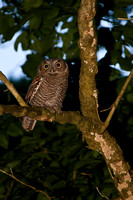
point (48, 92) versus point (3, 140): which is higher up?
point (3, 140)

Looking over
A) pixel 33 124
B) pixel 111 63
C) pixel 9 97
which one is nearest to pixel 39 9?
pixel 111 63

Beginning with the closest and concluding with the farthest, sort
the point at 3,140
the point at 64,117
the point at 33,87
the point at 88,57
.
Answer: the point at 88,57
the point at 64,117
the point at 3,140
the point at 33,87

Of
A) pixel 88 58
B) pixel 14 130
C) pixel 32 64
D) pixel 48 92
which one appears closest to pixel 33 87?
pixel 48 92

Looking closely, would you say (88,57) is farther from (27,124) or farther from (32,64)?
(27,124)

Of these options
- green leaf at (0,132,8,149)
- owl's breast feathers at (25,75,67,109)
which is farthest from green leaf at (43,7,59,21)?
green leaf at (0,132,8,149)

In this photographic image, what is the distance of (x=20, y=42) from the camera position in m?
3.32

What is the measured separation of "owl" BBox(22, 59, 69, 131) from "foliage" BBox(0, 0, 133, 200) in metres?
0.12

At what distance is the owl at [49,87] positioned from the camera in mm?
3746

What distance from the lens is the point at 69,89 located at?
152 inches

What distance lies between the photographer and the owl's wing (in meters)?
3.63

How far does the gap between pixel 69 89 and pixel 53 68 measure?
1.24 ft

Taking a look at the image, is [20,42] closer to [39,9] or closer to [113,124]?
[39,9]

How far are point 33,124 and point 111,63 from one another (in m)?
1.68

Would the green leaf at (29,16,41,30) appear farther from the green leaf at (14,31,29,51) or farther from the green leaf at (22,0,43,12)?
the green leaf at (14,31,29,51)
